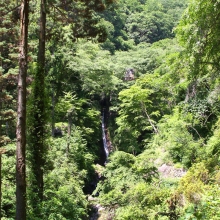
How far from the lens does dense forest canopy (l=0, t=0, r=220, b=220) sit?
757 centimetres

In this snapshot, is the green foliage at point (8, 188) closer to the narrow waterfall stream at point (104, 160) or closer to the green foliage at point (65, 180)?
→ the green foliage at point (65, 180)

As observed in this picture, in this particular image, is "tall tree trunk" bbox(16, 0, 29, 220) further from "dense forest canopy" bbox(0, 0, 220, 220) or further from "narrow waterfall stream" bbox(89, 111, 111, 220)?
"narrow waterfall stream" bbox(89, 111, 111, 220)

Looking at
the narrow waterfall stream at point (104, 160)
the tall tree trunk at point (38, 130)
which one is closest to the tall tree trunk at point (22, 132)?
the tall tree trunk at point (38, 130)

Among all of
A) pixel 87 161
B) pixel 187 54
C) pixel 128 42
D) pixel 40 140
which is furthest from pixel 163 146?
pixel 128 42

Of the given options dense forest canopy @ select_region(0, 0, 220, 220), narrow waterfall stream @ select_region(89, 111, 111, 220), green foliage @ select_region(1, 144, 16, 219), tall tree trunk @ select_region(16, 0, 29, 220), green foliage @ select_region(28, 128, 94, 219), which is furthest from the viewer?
narrow waterfall stream @ select_region(89, 111, 111, 220)

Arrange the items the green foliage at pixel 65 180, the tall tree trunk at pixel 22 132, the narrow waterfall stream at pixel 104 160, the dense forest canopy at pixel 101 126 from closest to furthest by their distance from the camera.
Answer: the tall tree trunk at pixel 22 132 < the dense forest canopy at pixel 101 126 < the green foliage at pixel 65 180 < the narrow waterfall stream at pixel 104 160

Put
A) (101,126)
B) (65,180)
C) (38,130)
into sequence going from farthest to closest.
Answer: (101,126) → (65,180) → (38,130)

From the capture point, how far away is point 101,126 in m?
30.7

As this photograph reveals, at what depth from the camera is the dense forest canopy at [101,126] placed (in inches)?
298

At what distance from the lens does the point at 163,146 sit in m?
19.7

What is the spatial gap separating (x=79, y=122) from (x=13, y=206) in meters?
16.2

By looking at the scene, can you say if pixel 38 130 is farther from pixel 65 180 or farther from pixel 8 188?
pixel 65 180

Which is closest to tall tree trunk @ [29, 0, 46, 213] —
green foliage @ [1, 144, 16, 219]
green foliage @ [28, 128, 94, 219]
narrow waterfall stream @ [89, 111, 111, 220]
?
green foliage @ [28, 128, 94, 219]

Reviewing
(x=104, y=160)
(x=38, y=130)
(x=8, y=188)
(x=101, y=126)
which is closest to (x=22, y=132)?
(x=38, y=130)
